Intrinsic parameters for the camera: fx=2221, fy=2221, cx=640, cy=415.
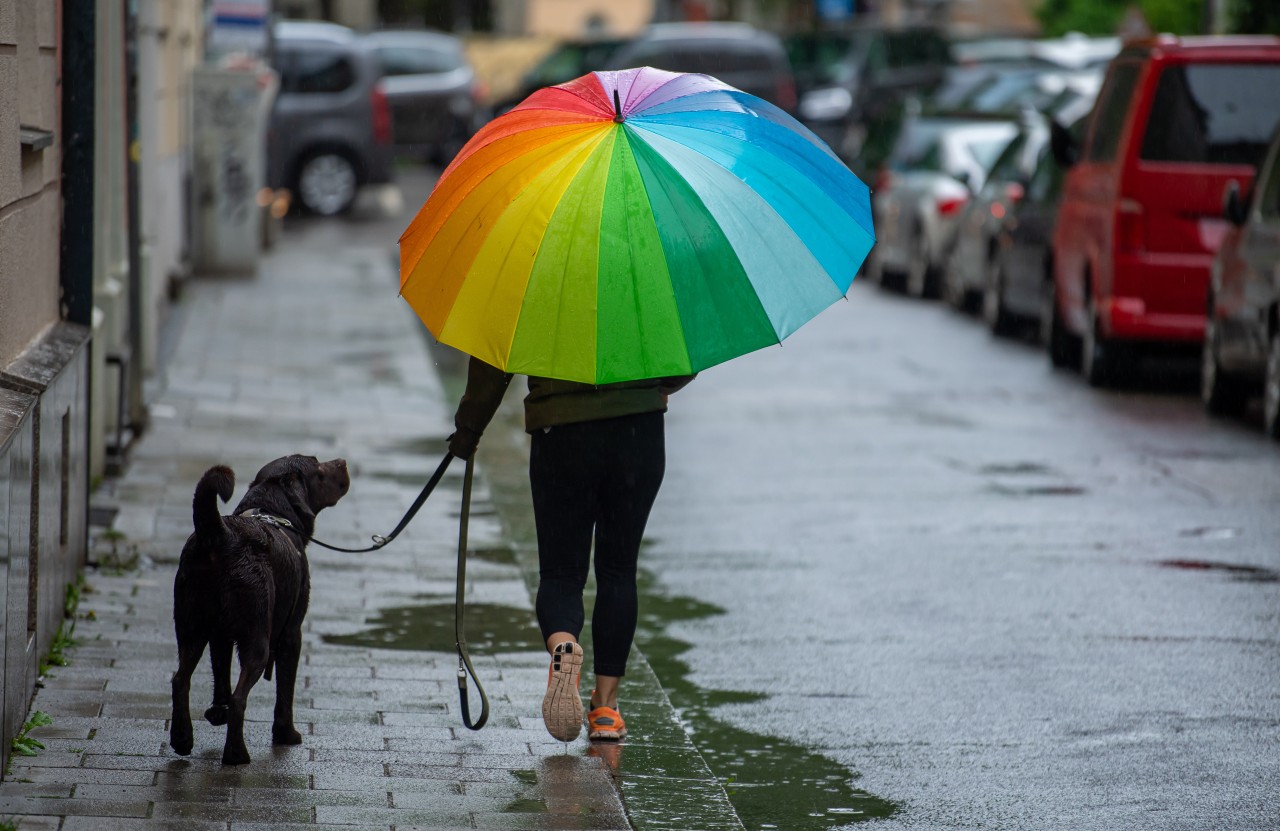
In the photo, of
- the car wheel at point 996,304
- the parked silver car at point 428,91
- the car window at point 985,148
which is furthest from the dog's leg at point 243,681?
the parked silver car at point 428,91

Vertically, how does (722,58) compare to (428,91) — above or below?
above

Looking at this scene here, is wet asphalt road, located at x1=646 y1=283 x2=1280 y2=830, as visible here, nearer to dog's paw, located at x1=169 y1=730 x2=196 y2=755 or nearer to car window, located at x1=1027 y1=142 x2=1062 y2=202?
dog's paw, located at x1=169 y1=730 x2=196 y2=755

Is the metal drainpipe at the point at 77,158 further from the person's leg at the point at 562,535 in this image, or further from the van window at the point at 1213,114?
the van window at the point at 1213,114

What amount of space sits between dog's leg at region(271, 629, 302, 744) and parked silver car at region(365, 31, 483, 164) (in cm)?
2631

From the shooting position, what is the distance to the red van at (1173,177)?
13711mm

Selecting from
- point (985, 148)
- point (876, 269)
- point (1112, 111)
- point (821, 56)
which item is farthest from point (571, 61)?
point (1112, 111)

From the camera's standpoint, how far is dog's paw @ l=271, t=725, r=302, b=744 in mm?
5844

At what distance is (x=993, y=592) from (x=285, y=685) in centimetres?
334

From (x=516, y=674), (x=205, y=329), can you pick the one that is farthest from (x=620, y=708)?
(x=205, y=329)

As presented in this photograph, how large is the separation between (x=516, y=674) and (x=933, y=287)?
15.2 metres

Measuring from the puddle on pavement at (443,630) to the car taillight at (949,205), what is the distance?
517 inches

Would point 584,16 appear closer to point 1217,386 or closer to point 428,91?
point 428,91

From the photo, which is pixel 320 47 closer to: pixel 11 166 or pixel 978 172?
pixel 978 172

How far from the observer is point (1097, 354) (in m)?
14.3
